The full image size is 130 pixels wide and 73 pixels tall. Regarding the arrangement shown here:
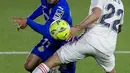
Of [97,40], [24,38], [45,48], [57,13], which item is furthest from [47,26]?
[24,38]

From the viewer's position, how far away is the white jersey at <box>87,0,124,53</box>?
16.1 feet

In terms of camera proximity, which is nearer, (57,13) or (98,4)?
(98,4)

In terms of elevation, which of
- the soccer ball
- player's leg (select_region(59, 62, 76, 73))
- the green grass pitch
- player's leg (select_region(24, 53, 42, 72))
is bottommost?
the green grass pitch

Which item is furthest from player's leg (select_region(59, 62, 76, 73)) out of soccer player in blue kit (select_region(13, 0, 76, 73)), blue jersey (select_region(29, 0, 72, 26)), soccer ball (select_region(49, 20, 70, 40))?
soccer ball (select_region(49, 20, 70, 40))

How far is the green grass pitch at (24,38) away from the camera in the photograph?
6828 mm

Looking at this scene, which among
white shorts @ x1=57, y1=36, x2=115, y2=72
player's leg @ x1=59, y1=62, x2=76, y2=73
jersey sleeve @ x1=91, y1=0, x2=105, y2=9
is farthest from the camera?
player's leg @ x1=59, y1=62, x2=76, y2=73

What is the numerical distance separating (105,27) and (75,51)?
0.45 m

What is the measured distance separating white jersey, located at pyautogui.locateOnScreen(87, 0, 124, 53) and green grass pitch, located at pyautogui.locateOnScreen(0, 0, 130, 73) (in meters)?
1.77

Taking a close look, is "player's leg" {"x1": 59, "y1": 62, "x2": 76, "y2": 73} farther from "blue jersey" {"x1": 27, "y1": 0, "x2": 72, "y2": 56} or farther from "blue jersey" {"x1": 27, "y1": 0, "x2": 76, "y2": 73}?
"blue jersey" {"x1": 27, "y1": 0, "x2": 72, "y2": 56}

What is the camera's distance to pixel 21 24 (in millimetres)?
5172

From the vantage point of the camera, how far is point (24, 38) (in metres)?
8.18

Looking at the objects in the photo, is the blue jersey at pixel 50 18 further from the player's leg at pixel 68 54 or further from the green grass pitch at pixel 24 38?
the green grass pitch at pixel 24 38

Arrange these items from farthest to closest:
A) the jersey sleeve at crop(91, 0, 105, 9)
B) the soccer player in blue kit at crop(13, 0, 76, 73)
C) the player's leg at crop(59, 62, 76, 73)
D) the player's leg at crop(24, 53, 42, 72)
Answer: the player's leg at crop(59, 62, 76, 73)
the player's leg at crop(24, 53, 42, 72)
the soccer player in blue kit at crop(13, 0, 76, 73)
the jersey sleeve at crop(91, 0, 105, 9)

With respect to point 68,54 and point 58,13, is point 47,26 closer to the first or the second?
point 58,13
